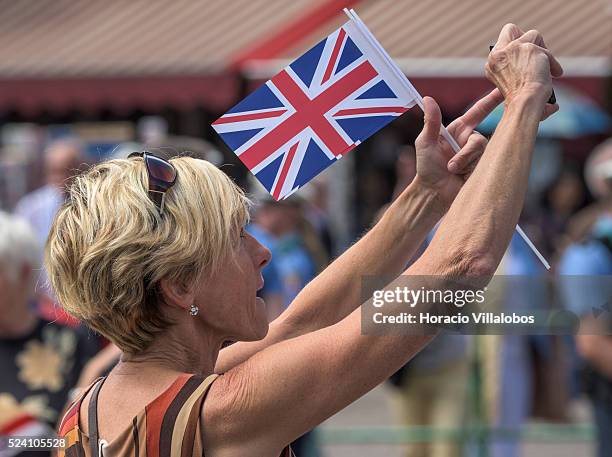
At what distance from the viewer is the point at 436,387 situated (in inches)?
239

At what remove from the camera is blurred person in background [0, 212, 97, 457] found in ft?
12.4

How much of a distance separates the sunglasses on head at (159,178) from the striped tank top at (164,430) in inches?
12.4

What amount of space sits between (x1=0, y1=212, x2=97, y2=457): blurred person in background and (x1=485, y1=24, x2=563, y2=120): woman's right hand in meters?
2.10

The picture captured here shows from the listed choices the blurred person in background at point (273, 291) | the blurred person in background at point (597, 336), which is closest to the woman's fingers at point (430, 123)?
the blurred person in background at point (597, 336)

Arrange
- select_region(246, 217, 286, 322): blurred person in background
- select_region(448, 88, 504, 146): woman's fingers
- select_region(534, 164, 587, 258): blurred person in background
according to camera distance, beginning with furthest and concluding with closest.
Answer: select_region(534, 164, 587, 258): blurred person in background < select_region(246, 217, 286, 322): blurred person in background < select_region(448, 88, 504, 146): woman's fingers

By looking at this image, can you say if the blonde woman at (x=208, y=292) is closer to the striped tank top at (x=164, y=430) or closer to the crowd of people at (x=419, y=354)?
the striped tank top at (x=164, y=430)

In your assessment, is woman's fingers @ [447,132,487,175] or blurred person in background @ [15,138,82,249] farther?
blurred person in background @ [15,138,82,249]

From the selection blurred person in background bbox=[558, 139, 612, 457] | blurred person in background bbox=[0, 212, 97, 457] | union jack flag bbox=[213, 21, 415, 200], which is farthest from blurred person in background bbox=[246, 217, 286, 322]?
union jack flag bbox=[213, 21, 415, 200]

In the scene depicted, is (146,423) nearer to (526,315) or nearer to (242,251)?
(242,251)

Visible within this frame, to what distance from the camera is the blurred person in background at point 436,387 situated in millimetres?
5984

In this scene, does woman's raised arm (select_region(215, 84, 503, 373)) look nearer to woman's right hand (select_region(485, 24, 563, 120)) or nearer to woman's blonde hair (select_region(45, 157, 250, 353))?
woman's right hand (select_region(485, 24, 563, 120))

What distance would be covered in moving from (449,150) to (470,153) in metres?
0.11

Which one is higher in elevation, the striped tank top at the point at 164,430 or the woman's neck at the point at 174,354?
the woman's neck at the point at 174,354

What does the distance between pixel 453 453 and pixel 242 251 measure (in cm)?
385
